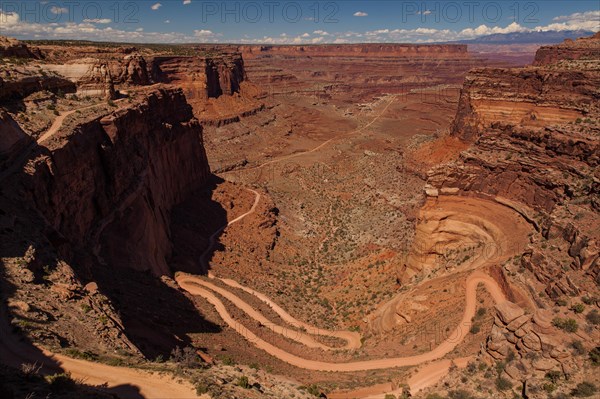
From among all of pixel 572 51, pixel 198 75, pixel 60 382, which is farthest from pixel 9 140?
pixel 198 75

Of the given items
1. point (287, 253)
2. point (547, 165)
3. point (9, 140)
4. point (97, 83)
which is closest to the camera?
point (9, 140)

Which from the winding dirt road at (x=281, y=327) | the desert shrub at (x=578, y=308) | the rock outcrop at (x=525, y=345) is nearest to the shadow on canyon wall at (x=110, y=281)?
the winding dirt road at (x=281, y=327)

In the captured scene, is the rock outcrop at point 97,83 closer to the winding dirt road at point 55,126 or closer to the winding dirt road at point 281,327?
the winding dirt road at point 55,126

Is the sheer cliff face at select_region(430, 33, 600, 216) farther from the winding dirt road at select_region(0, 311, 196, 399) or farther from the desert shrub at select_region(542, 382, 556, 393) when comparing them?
the winding dirt road at select_region(0, 311, 196, 399)

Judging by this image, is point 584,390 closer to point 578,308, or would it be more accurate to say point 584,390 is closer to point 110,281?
point 578,308

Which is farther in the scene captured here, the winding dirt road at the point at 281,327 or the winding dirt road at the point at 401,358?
the winding dirt road at the point at 281,327

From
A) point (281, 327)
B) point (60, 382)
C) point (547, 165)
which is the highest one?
point (547, 165)
